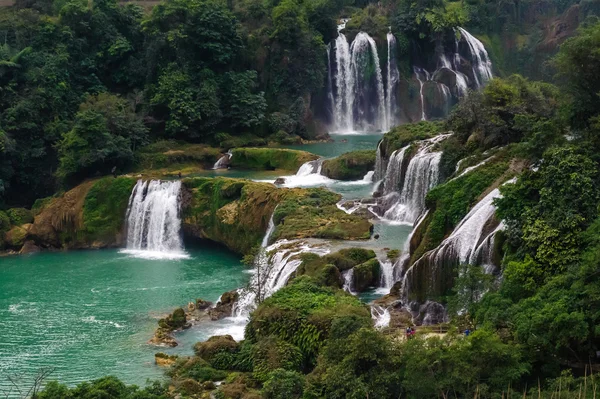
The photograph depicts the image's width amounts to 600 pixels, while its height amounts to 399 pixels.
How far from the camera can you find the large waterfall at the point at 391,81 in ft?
187

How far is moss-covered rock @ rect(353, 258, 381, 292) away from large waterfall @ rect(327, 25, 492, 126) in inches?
1203

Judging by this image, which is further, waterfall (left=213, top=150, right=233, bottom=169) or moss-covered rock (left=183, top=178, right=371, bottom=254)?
waterfall (left=213, top=150, right=233, bottom=169)

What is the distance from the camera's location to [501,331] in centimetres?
1867

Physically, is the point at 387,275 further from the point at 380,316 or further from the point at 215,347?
the point at 215,347

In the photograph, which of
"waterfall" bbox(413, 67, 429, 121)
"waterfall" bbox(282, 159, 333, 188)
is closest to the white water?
"waterfall" bbox(282, 159, 333, 188)

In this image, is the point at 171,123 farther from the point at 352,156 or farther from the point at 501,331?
the point at 501,331

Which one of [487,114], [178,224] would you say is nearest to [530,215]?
[487,114]

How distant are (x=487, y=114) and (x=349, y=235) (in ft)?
20.7

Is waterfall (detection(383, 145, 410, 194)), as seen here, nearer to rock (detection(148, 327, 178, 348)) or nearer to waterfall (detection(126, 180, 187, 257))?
waterfall (detection(126, 180, 187, 257))

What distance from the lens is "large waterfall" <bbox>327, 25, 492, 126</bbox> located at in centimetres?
5688

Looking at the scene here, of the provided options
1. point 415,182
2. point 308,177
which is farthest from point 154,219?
point 415,182

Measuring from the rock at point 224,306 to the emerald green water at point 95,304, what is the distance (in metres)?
0.85

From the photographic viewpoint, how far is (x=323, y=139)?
52750 mm

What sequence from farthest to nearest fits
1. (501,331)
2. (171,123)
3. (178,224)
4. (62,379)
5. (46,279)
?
(171,123) → (178,224) → (46,279) → (62,379) → (501,331)
